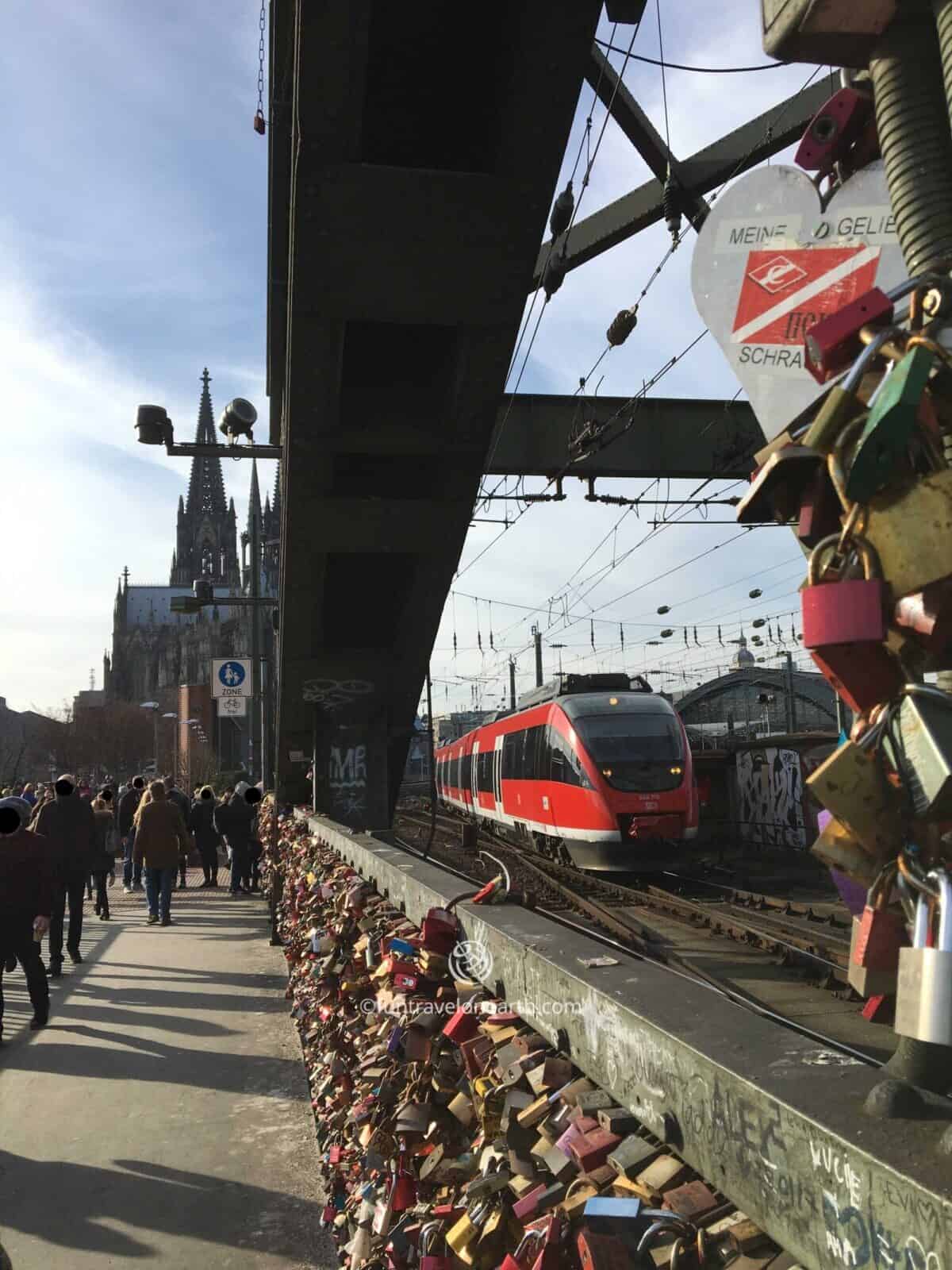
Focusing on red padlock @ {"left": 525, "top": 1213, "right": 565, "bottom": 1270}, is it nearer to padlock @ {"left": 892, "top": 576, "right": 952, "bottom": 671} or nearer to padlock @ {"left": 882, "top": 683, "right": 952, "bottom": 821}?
padlock @ {"left": 882, "top": 683, "right": 952, "bottom": 821}

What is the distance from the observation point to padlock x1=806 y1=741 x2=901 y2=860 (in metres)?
1.10

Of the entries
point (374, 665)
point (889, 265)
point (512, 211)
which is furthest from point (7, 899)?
point (889, 265)

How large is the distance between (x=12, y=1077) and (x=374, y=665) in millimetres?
6060

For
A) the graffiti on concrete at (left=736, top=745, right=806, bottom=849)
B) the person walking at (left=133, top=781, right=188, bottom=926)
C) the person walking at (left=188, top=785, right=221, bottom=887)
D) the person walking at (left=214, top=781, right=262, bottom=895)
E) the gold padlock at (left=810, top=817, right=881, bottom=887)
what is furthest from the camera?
the graffiti on concrete at (left=736, top=745, right=806, bottom=849)

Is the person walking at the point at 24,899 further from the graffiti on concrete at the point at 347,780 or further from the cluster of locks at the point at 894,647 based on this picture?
the cluster of locks at the point at 894,647

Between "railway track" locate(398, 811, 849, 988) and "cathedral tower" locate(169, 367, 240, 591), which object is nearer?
"railway track" locate(398, 811, 849, 988)

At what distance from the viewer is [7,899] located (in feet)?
25.5

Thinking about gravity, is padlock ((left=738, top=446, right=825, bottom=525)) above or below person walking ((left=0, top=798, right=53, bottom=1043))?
above

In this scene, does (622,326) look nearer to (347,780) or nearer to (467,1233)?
(347,780)

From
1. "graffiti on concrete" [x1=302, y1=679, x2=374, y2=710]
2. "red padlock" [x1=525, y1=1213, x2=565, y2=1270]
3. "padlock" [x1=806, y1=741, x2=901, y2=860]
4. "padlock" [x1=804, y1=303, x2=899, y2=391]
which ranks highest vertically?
"graffiti on concrete" [x1=302, y1=679, x2=374, y2=710]

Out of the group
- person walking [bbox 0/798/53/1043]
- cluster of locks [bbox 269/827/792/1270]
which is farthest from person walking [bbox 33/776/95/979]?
cluster of locks [bbox 269/827/792/1270]

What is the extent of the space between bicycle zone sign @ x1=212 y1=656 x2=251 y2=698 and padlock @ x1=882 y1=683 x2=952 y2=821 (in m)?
19.0

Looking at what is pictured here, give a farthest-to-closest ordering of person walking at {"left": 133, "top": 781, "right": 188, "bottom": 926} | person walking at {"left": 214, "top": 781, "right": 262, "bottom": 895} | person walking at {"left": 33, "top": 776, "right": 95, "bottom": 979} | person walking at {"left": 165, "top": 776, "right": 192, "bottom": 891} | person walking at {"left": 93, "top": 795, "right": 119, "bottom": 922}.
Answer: person walking at {"left": 214, "top": 781, "right": 262, "bottom": 895}
person walking at {"left": 165, "top": 776, "right": 192, "bottom": 891}
person walking at {"left": 93, "top": 795, "right": 119, "bottom": 922}
person walking at {"left": 133, "top": 781, "right": 188, "bottom": 926}
person walking at {"left": 33, "top": 776, "right": 95, "bottom": 979}

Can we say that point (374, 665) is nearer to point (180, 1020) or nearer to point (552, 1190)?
point (180, 1020)
